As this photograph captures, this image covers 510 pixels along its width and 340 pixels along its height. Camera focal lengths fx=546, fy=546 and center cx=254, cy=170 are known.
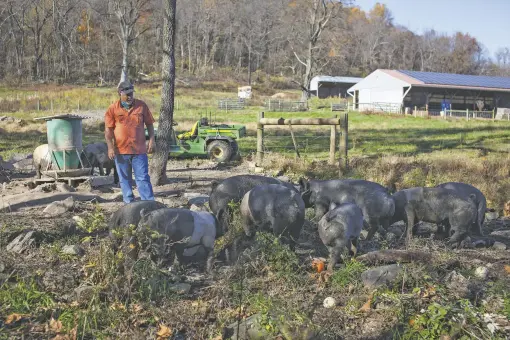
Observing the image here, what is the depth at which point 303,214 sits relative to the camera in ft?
19.2

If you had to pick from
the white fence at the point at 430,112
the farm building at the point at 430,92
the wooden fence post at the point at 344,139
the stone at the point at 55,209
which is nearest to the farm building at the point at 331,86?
the farm building at the point at 430,92

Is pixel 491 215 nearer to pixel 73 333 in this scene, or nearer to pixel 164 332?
pixel 164 332

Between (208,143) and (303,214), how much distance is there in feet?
27.5

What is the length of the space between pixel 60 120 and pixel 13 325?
219 inches

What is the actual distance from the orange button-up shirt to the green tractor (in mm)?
6791

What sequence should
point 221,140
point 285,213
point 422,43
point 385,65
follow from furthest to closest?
point 422,43, point 385,65, point 221,140, point 285,213

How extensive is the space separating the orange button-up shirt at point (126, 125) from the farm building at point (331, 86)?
173 feet

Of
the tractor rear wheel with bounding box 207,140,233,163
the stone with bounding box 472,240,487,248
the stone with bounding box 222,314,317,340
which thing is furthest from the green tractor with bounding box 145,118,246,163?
the stone with bounding box 222,314,317,340

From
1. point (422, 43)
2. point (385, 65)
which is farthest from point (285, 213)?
point (422, 43)

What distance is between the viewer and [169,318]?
416cm

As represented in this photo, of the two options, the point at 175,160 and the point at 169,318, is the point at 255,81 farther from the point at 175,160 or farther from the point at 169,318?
the point at 169,318

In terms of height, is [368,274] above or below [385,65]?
below

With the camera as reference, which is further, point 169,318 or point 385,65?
point 385,65

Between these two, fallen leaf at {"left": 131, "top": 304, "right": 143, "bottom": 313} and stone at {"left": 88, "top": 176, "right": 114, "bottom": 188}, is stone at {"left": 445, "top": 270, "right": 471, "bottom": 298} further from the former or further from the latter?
stone at {"left": 88, "top": 176, "right": 114, "bottom": 188}
